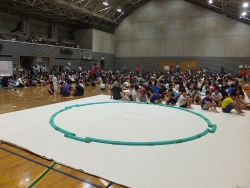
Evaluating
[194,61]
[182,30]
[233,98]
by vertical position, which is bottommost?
[233,98]

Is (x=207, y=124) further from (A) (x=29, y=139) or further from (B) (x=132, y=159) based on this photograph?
(A) (x=29, y=139)

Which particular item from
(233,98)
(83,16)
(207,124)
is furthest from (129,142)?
(83,16)

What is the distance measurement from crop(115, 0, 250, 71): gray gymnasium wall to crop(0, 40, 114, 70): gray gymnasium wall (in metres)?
3.41

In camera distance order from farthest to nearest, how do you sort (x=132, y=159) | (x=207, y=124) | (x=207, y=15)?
1. (x=207, y=15)
2. (x=207, y=124)
3. (x=132, y=159)

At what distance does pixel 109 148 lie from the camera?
3.86 metres

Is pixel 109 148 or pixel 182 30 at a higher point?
pixel 182 30

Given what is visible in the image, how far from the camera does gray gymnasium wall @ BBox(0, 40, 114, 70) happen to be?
1644cm

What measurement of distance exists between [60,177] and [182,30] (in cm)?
2361

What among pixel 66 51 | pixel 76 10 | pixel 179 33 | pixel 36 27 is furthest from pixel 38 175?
pixel 179 33

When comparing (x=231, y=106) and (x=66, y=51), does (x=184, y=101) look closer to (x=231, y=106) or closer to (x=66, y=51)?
(x=231, y=106)

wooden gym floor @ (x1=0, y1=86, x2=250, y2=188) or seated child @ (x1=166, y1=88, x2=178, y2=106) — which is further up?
seated child @ (x1=166, y1=88, x2=178, y2=106)

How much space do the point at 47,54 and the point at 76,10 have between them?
5368 mm

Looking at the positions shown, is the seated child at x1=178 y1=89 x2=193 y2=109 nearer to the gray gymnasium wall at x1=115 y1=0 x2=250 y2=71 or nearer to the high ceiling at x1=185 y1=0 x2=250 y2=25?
the high ceiling at x1=185 y1=0 x2=250 y2=25

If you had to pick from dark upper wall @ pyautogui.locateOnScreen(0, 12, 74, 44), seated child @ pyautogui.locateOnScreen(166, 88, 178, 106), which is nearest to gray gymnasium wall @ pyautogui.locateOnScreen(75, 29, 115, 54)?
dark upper wall @ pyautogui.locateOnScreen(0, 12, 74, 44)
